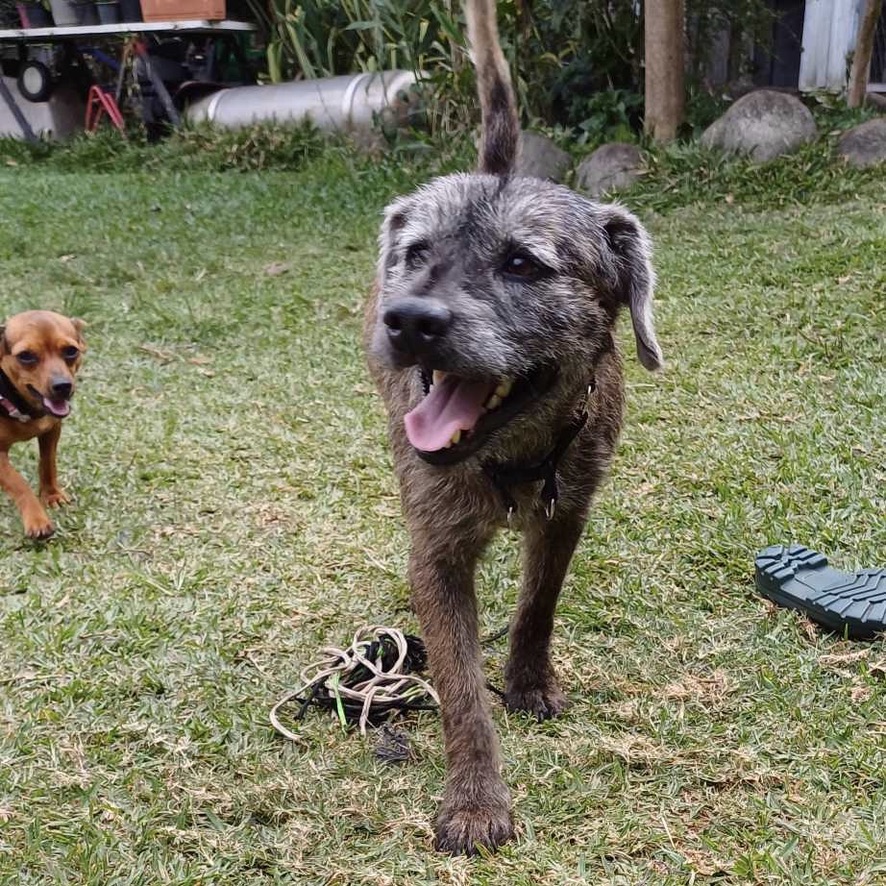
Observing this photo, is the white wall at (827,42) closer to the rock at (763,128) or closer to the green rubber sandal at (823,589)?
the rock at (763,128)

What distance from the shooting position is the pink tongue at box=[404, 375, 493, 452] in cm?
246

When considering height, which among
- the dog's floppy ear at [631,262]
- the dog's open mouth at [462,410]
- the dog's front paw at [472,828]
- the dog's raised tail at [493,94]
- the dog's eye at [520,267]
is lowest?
the dog's front paw at [472,828]

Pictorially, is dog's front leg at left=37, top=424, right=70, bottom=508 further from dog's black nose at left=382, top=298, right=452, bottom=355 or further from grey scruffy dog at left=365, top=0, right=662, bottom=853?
dog's black nose at left=382, top=298, right=452, bottom=355

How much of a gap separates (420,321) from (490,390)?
0.32 metres

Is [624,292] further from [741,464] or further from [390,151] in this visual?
[390,151]

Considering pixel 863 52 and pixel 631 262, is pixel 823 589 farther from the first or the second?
pixel 863 52

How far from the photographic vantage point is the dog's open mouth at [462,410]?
8.05 feet

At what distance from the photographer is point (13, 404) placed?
432cm

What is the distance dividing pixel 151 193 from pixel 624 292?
8633 millimetres

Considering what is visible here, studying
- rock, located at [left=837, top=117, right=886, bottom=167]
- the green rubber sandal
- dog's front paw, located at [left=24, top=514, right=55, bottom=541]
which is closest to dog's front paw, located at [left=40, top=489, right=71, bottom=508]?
dog's front paw, located at [left=24, top=514, right=55, bottom=541]

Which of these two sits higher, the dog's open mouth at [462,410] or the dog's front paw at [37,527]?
the dog's open mouth at [462,410]

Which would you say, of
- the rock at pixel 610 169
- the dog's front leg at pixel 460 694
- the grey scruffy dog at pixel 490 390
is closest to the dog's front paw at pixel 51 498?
Answer: the grey scruffy dog at pixel 490 390

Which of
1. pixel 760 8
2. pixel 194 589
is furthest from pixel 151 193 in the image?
pixel 194 589

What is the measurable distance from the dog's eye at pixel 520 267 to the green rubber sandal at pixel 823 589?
5.02 ft
